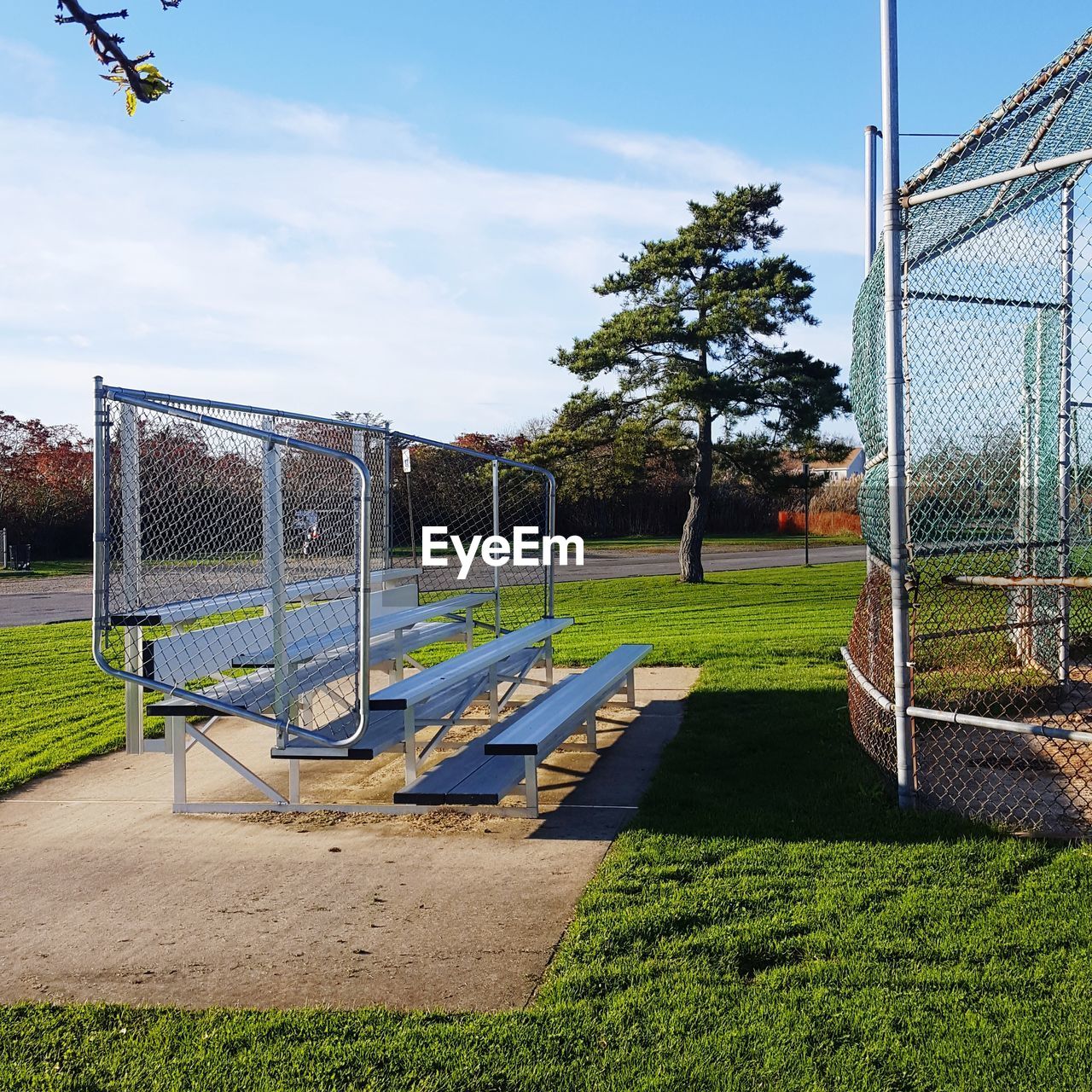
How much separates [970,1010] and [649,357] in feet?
66.3

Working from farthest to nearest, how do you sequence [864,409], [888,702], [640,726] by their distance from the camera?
[640,726]
[864,409]
[888,702]

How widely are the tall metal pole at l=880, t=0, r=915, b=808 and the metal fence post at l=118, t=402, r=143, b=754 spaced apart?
3.53 m

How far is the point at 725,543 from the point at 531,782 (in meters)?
35.4

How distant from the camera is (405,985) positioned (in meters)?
3.51

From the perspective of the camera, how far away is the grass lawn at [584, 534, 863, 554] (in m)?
35.8

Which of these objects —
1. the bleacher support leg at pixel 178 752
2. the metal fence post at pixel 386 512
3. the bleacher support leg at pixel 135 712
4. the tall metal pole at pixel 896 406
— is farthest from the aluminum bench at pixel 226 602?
the tall metal pole at pixel 896 406

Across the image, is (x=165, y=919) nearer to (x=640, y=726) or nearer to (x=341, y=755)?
(x=341, y=755)

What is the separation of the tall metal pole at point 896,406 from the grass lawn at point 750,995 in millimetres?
517

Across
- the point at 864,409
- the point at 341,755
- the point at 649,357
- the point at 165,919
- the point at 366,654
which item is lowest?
the point at 165,919

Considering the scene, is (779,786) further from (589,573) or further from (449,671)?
(589,573)

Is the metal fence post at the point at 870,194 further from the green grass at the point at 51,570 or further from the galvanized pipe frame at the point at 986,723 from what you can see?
the green grass at the point at 51,570

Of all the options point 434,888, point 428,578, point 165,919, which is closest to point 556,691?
point 434,888

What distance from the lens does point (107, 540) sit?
5.09 metres

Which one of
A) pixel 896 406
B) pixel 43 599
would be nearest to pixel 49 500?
pixel 43 599
